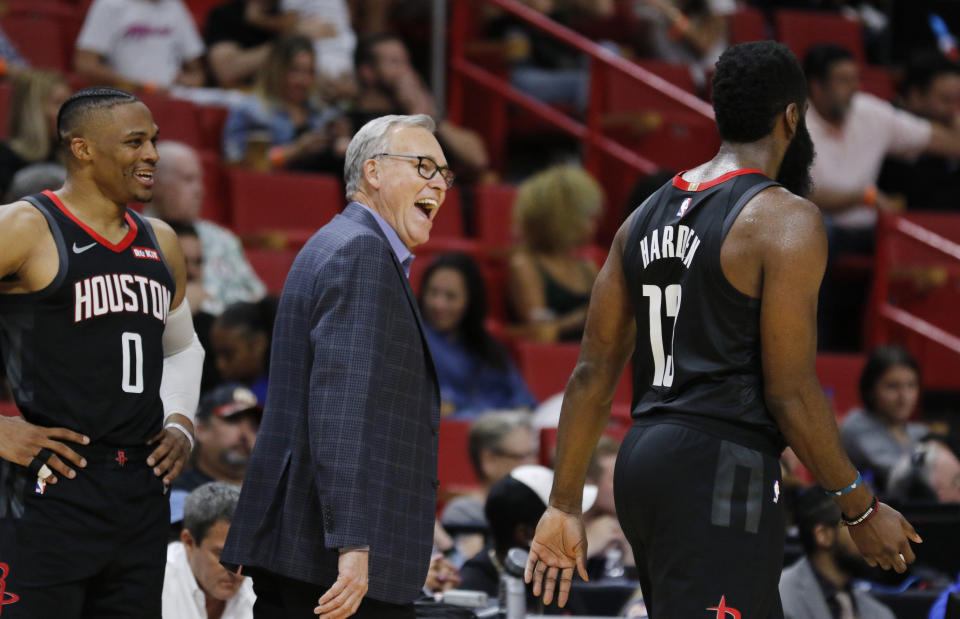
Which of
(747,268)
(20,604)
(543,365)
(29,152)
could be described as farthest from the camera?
(543,365)

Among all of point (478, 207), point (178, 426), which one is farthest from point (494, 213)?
point (178, 426)

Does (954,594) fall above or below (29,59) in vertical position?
below

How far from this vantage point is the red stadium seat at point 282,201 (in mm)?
7195

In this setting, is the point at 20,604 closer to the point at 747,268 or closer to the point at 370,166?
the point at 370,166

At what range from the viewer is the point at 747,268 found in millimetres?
2898

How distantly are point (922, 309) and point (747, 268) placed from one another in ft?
18.4

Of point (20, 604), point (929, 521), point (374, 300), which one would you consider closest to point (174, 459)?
point (20, 604)

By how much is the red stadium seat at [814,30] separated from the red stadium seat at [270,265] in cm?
426

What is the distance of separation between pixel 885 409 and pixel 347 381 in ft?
13.4

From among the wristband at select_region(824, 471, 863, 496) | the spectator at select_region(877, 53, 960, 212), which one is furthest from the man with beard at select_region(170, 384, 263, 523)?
the spectator at select_region(877, 53, 960, 212)

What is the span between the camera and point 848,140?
8.05 m

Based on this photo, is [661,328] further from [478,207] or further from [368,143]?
[478,207]

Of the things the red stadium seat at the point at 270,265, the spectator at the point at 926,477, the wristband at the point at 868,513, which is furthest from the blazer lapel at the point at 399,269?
the red stadium seat at the point at 270,265

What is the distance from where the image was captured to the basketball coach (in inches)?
116
